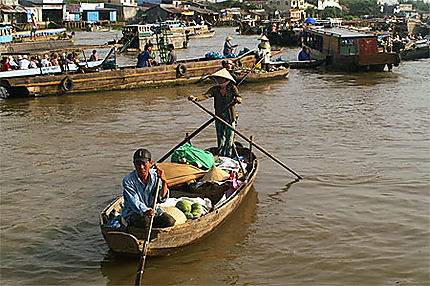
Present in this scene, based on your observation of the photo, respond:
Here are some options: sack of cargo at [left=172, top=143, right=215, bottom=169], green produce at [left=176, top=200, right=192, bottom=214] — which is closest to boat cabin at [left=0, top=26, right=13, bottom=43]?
sack of cargo at [left=172, top=143, right=215, bottom=169]

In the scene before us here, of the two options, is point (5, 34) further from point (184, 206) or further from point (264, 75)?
point (184, 206)

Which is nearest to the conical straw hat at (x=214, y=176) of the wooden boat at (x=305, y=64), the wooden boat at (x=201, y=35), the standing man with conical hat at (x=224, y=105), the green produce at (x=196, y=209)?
the green produce at (x=196, y=209)

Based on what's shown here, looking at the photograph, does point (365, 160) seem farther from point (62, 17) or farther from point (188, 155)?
point (62, 17)

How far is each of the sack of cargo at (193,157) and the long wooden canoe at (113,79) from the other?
8796mm

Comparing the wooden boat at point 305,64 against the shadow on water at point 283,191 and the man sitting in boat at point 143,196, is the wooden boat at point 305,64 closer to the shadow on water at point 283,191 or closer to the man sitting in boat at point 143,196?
the shadow on water at point 283,191

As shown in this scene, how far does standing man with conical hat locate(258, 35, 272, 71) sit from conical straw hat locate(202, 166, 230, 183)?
10660 mm

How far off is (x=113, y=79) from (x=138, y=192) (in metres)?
10.8

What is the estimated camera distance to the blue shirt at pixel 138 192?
184 inches

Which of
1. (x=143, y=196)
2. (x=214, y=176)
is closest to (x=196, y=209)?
(x=143, y=196)

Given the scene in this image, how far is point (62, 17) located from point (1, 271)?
50372 mm

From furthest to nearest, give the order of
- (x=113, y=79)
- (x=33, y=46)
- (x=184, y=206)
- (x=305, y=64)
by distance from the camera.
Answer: (x=33, y=46), (x=305, y=64), (x=113, y=79), (x=184, y=206)

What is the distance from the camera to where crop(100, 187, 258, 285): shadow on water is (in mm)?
4770

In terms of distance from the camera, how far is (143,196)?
15.6 feet

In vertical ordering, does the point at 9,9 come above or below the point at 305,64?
above
